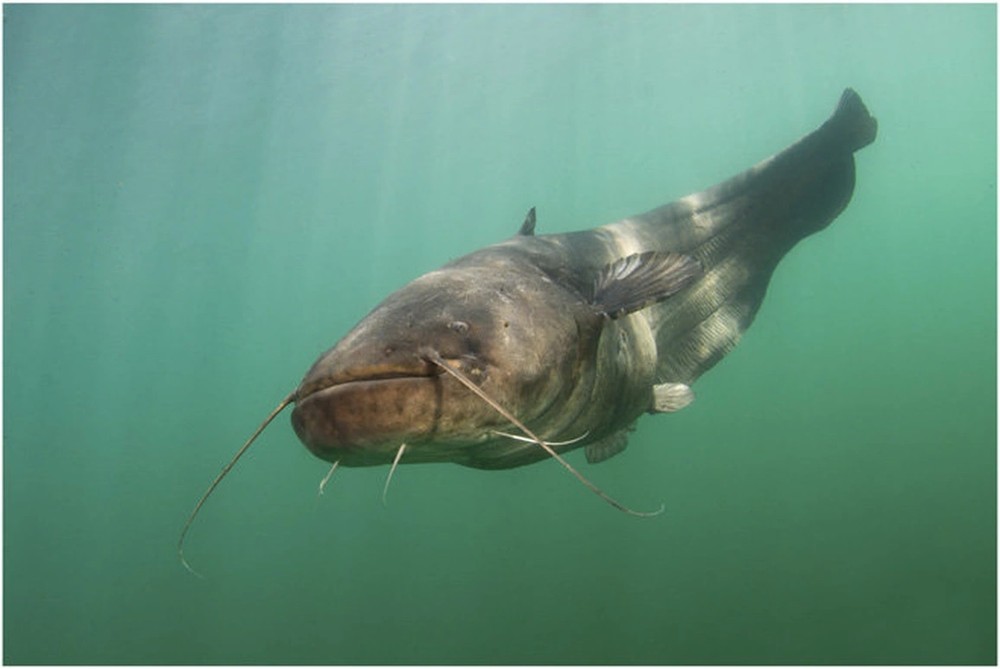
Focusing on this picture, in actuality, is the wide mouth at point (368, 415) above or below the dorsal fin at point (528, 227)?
below

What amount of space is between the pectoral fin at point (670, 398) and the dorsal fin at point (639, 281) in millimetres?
1111

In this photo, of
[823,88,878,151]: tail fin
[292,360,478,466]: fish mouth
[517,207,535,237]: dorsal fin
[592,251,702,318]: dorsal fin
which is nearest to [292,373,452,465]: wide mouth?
[292,360,478,466]: fish mouth

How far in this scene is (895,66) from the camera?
2559 centimetres

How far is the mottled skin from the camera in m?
1.44

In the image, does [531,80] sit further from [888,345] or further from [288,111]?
[888,345]

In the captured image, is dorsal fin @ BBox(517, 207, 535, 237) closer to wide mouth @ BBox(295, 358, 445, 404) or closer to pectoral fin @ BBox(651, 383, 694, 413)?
pectoral fin @ BBox(651, 383, 694, 413)

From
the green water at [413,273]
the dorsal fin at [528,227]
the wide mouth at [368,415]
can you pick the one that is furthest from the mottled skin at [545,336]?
the green water at [413,273]

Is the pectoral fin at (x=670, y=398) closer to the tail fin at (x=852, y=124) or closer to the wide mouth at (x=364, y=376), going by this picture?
the wide mouth at (x=364, y=376)

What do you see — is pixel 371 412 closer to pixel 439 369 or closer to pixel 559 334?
pixel 439 369

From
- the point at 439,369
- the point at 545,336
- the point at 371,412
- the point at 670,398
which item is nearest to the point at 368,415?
the point at 371,412

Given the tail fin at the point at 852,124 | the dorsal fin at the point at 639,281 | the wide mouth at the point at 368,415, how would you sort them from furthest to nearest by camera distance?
the tail fin at the point at 852,124 < the dorsal fin at the point at 639,281 < the wide mouth at the point at 368,415

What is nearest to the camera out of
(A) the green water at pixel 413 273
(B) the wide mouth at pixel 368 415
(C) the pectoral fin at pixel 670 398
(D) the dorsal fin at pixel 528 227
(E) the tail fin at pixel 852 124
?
(B) the wide mouth at pixel 368 415

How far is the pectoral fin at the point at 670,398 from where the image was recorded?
3283 mm

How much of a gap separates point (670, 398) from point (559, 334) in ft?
4.99
